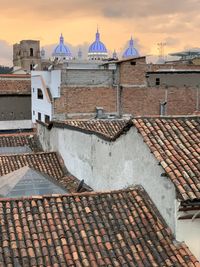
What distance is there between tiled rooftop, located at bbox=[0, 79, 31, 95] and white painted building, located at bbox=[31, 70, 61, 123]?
3502 millimetres

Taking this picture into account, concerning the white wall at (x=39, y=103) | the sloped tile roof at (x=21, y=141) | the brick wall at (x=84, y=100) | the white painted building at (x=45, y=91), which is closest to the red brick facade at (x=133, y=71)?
the brick wall at (x=84, y=100)

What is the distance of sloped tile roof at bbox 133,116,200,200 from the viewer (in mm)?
7363

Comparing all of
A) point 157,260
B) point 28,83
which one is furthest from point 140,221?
point 28,83

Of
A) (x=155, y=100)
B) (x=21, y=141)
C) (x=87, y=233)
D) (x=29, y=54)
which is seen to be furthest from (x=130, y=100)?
(x=29, y=54)

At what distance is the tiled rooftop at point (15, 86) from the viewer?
1388 inches

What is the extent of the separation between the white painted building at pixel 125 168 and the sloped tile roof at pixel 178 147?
0.56 ft

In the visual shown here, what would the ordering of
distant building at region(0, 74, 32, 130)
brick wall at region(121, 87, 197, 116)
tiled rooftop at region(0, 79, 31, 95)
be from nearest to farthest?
brick wall at region(121, 87, 197, 116) < tiled rooftop at region(0, 79, 31, 95) < distant building at region(0, 74, 32, 130)

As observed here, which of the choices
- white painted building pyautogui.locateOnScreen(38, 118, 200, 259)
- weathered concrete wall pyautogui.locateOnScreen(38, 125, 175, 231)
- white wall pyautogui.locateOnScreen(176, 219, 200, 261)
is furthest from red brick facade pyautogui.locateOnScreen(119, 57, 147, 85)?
white wall pyautogui.locateOnScreen(176, 219, 200, 261)

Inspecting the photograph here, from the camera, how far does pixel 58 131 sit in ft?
57.1

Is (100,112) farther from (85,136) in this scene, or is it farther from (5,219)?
(5,219)

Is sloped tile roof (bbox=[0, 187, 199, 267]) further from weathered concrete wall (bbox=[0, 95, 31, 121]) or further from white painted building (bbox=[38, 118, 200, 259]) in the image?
weathered concrete wall (bbox=[0, 95, 31, 121])

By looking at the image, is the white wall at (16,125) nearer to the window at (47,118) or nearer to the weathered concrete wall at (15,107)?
the weathered concrete wall at (15,107)

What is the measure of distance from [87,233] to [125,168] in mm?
2738

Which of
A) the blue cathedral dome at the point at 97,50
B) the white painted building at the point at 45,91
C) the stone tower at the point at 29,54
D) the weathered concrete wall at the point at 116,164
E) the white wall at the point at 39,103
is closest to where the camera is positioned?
the weathered concrete wall at the point at 116,164
